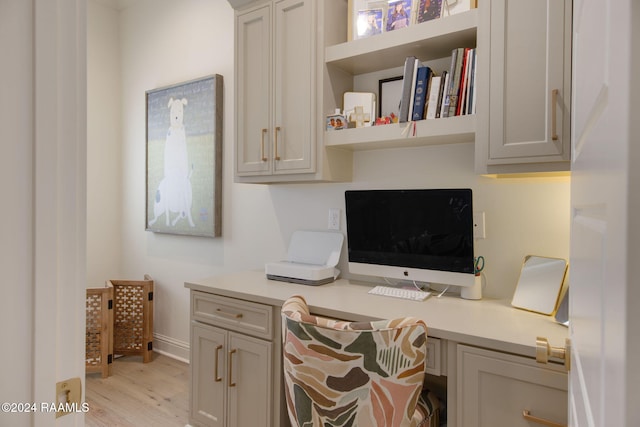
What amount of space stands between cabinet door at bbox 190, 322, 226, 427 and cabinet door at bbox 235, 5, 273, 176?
36.4 inches

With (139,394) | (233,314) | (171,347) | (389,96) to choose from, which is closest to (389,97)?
(389,96)

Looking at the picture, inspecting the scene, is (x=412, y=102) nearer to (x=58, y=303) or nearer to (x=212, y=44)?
(x=58, y=303)

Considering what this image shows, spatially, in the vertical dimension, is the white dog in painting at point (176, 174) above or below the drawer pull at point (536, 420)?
above

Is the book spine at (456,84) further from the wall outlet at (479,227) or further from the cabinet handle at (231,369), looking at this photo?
the cabinet handle at (231,369)

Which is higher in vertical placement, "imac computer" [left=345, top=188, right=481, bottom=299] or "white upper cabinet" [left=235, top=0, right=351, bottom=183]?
"white upper cabinet" [left=235, top=0, right=351, bottom=183]

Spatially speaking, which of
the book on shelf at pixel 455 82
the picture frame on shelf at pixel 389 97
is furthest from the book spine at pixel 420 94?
the picture frame on shelf at pixel 389 97

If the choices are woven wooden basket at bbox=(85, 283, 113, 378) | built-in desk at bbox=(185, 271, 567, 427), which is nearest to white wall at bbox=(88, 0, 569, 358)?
built-in desk at bbox=(185, 271, 567, 427)

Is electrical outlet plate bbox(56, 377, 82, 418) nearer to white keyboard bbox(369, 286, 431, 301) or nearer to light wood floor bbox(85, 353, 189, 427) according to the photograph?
white keyboard bbox(369, 286, 431, 301)

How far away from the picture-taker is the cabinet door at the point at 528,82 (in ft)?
4.59

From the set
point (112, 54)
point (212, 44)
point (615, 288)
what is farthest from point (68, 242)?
point (112, 54)

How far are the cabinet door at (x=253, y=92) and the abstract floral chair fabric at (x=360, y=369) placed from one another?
1216mm

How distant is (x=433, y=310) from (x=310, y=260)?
0.91m

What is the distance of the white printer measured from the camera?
2.11 metres

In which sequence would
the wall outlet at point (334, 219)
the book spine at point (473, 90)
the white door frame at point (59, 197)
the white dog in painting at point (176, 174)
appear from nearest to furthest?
1. the white door frame at point (59, 197)
2. the book spine at point (473, 90)
3. the wall outlet at point (334, 219)
4. the white dog in painting at point (176, 174)
